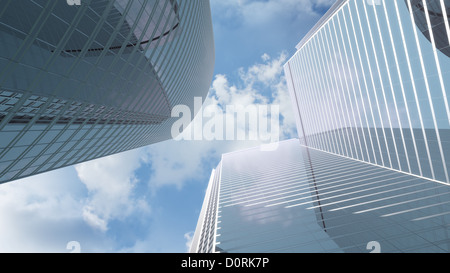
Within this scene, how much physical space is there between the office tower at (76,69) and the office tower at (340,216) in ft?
56.0

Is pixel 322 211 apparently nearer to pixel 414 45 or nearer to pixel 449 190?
pixel 449 190

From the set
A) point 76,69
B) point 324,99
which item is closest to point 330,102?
point 324,99

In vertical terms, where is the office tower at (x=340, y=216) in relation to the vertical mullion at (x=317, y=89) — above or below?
below

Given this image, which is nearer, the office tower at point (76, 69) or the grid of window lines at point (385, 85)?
the office tower at point (76, 69)

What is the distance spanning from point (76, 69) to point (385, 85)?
109ft

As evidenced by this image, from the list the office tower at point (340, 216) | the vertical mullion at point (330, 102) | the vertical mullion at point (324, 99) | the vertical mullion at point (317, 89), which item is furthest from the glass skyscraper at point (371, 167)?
the vertical mullion at point (317, 89)

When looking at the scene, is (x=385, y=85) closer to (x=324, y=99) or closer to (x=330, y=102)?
(x=330, y=102)

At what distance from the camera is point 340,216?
19.3m

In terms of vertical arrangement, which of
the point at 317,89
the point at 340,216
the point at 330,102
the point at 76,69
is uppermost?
the point at 317,89

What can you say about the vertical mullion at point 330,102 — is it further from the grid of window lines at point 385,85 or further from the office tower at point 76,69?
the office tower at point 76,69

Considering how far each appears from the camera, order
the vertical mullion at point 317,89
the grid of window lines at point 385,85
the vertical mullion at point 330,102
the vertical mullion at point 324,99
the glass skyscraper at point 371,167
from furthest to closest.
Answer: the vertical mullion at point 317,89
the vertical mullion at point 324,99
the vertical mullion at point 330,102
the grid of window lines at point 385,85
the glass skyscraper at point 371,167

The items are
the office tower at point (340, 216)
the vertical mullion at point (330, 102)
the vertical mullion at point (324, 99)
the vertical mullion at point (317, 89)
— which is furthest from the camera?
the vertical mullion at point (317, 89)

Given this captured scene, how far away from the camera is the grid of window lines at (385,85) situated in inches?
886

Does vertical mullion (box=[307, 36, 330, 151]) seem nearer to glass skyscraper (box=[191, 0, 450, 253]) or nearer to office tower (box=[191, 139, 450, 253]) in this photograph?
glass skyscraper (box=[191, 0, 450, 253])
